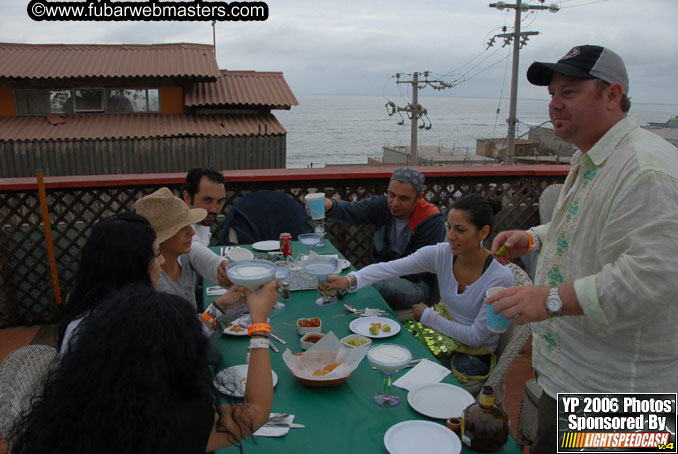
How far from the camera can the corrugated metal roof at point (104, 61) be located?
14.2 metres

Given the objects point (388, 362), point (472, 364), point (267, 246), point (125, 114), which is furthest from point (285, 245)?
point (125, 114)

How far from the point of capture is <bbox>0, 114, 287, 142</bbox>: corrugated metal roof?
46.9ft

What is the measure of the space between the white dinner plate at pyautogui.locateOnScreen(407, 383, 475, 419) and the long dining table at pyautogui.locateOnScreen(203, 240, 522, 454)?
3 centimetres

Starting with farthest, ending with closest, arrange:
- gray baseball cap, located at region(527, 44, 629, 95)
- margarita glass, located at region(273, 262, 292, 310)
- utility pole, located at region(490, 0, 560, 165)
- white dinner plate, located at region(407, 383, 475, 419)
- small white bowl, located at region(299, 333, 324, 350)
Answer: utility pole, located at region(490, 0, 560, 165), margarita glass, located at region(273, 262, 292, 310), small white bowl, located at region(299, 333, 324, 350), white dinner plate, located at region(407, 383, 475, 419), gray baseball cap, located at region(527, 44, 629, 95)

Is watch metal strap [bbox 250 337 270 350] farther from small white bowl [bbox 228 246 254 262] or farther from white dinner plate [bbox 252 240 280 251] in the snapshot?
white dinner plate [bbox 252 240 280 251]

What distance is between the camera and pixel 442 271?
2.78 m

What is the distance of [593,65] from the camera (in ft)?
4.50

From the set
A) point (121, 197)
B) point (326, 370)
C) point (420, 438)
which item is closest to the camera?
point (420, 438)

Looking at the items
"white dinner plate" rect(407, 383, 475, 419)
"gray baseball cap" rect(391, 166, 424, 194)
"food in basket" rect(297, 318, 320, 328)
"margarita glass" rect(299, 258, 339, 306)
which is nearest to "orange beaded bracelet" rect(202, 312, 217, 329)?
"food in basket" rect(297, 318, 320, 328)

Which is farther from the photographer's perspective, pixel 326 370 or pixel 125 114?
pixel 125 114

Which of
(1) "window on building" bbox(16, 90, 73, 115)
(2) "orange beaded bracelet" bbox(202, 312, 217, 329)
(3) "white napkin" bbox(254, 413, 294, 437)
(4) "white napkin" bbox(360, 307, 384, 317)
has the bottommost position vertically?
(3) "white napkin" bbox(254, 413, 294, 437)

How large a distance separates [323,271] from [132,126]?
14.4 m

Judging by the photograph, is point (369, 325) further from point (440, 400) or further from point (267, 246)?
point (267, 246)

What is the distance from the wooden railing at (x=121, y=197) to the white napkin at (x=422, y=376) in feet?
9.70
